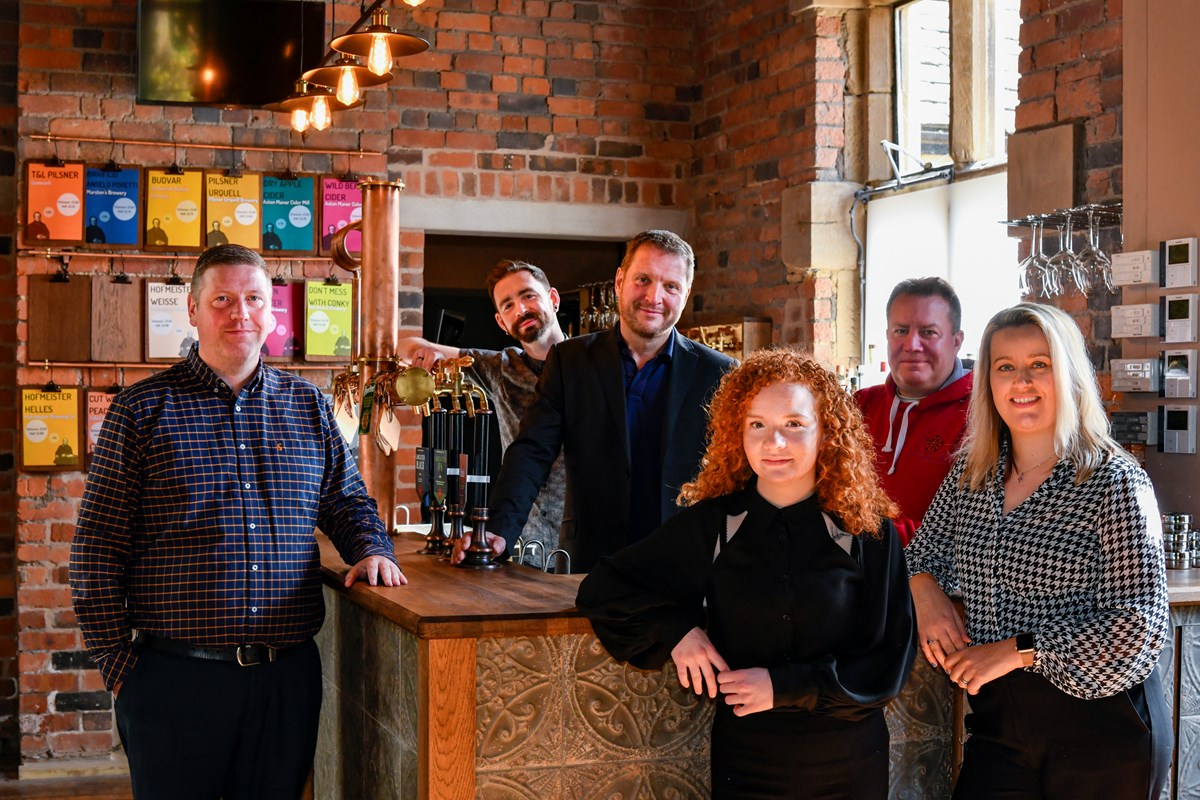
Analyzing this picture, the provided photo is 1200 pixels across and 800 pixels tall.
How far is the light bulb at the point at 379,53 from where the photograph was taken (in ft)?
12.2

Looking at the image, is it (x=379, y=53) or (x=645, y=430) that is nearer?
(x=645, y=430)

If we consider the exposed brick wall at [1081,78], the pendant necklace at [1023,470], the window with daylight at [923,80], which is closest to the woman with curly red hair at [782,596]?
the pendant necklace at [1023,470]

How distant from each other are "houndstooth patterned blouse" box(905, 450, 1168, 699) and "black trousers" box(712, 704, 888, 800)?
1.09 feet

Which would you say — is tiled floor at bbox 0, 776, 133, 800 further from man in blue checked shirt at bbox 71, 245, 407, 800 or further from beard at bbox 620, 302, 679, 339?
beard at bbox 620, 302, 679, 339

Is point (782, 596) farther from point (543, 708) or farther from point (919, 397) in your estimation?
point (919, 397)

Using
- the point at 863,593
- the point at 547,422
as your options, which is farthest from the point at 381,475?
the point at 863,593

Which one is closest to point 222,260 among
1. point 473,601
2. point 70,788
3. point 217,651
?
point 217,651

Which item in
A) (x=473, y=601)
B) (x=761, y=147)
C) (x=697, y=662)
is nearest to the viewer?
(x=697, y=662)

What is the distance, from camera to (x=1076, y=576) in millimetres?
2355

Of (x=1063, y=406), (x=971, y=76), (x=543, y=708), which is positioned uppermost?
(x=971, y=76)

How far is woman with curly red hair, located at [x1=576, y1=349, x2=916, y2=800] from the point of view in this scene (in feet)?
7.43

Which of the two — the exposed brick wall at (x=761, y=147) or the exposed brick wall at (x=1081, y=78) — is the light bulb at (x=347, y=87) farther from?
the exposed brick wall at (x=761, y=147)

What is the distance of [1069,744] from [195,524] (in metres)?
1.77

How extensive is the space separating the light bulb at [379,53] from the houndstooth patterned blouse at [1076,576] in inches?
82.7
